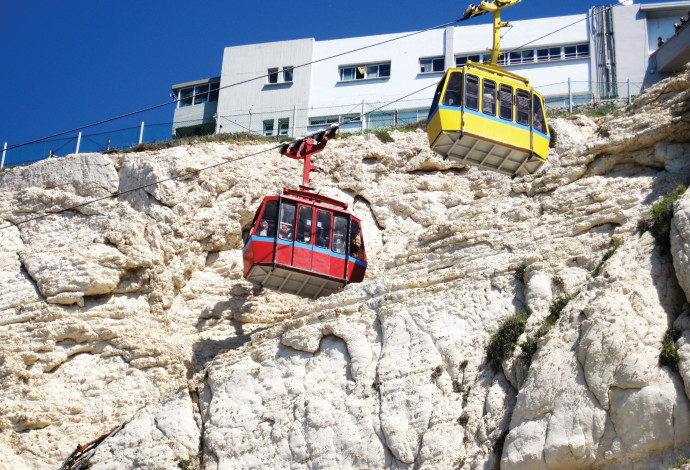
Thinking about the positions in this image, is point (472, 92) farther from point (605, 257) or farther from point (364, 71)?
point (364, 71)

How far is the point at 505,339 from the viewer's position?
2042 cm

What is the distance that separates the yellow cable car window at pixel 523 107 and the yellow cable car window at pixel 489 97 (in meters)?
0.73

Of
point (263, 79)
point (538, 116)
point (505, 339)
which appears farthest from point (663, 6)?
point (505, 339)

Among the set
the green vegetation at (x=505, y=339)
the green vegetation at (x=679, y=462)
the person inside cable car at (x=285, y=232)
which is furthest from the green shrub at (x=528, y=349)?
the person inside cable car at (x=285, y=232)

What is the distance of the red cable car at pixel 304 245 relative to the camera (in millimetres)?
26469

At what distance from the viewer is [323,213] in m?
27.2

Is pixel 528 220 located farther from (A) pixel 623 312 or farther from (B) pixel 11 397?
(B) pixel 11 397

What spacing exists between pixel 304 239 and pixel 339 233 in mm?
1064

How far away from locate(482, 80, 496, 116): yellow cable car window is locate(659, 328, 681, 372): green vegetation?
8.61 m

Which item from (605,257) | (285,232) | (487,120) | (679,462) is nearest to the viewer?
(679,462)

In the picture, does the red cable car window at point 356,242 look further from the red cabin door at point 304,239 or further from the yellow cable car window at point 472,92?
the yellow cable car window at point 472,92

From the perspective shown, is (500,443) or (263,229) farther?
(263,229)

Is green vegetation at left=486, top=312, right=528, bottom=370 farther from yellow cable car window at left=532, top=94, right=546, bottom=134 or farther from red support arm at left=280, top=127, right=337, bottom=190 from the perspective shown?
red support arm at left=280, top=127, right=337, bottom=190

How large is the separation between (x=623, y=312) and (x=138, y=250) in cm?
1545
